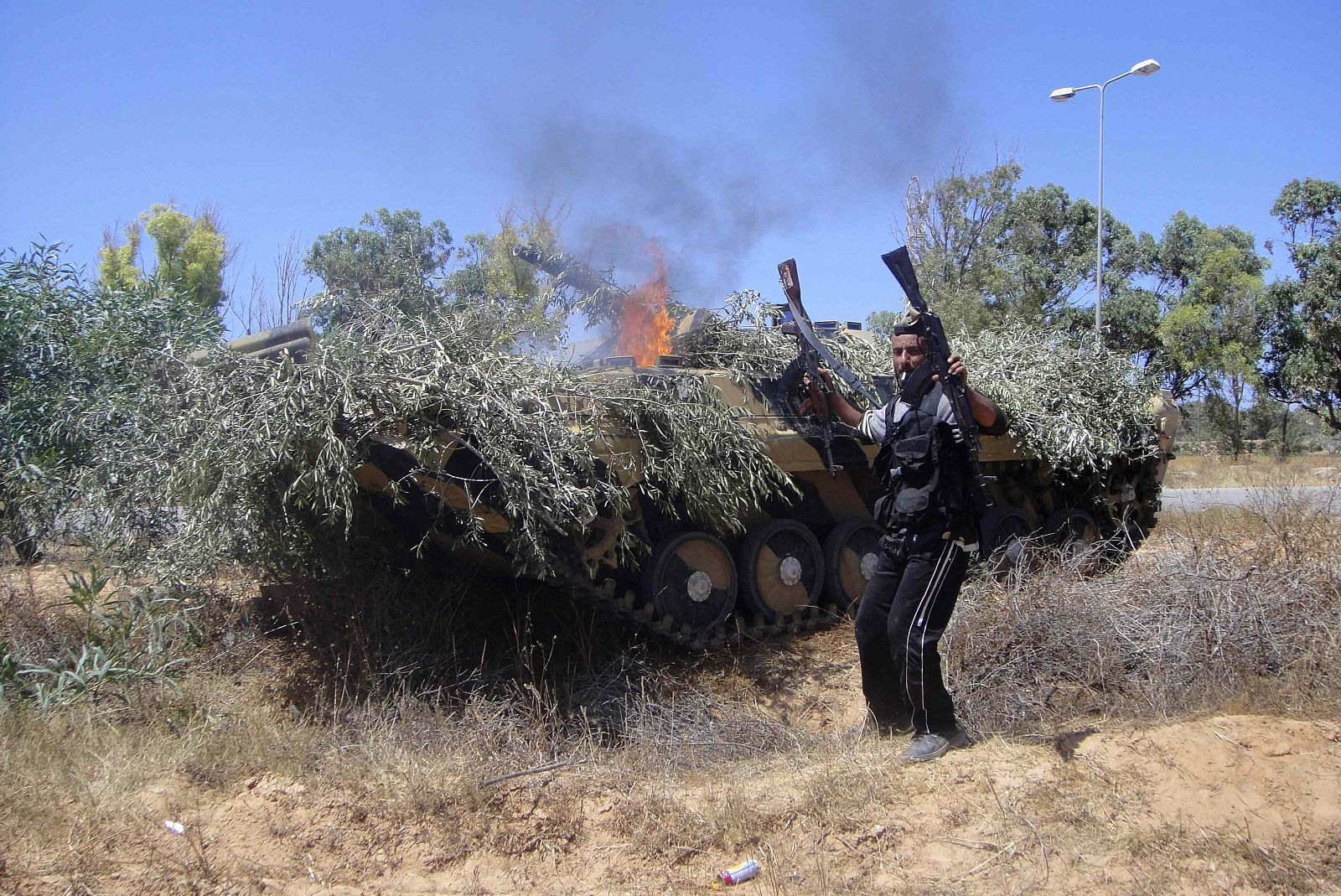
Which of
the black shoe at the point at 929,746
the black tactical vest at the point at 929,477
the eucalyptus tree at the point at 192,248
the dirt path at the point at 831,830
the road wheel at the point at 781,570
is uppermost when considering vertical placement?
the eucalyptus tree at the point at 192,248

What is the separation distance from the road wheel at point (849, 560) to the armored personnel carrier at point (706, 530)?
12 mm

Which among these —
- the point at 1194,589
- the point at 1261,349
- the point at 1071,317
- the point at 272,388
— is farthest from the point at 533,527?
the point at 1261,349

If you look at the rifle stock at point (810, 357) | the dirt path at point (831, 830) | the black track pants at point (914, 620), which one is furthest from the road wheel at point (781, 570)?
the dirt path at point (831, 830)

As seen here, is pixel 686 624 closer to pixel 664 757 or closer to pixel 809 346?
pixel 809 346

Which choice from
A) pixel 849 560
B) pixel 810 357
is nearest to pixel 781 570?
pixel 849 560

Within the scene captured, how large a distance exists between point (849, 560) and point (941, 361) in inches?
145

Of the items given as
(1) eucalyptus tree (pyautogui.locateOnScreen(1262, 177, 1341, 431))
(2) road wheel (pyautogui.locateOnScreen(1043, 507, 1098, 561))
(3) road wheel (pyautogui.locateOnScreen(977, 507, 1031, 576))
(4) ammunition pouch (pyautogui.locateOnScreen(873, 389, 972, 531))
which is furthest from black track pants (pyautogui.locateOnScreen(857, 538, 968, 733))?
(1) eucalyptus tree (pyautogui.locateOnScreen(1262, 177, 1341, 431))

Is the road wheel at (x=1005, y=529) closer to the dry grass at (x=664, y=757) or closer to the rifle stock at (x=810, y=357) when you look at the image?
the rifle stock at (x=810, y=357)

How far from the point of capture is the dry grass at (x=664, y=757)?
3561 millimetres

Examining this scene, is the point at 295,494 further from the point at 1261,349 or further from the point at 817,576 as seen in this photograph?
the point at 1261,349

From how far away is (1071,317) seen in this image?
78.5 ft

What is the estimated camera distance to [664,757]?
15.5 feet

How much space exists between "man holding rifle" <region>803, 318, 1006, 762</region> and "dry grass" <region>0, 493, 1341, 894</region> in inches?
11.6

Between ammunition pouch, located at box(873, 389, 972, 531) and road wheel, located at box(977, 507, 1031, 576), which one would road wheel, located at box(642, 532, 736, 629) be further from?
road wheel, located at box(977, 507, 1031, 576)
